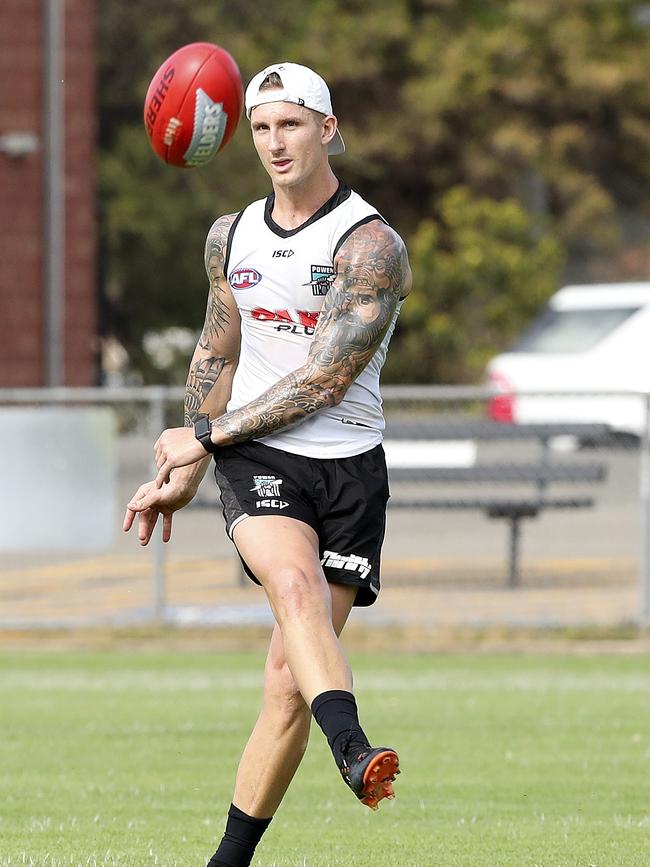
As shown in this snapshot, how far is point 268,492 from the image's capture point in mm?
5473

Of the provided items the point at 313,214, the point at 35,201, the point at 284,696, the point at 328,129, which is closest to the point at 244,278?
the point at 313,214

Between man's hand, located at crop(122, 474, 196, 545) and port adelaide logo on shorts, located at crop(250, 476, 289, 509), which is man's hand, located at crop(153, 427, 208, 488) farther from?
port adelaide logo on shorts, located at crop(250, 476, 289, 509)

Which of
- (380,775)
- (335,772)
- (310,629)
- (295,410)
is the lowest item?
(335,772)

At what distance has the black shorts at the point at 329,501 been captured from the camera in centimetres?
546

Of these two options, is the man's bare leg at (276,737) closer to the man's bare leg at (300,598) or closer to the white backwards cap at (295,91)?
the man's bare leg at (300,598)

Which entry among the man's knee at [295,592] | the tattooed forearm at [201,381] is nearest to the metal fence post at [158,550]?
the tattooed forearm at [201,381]

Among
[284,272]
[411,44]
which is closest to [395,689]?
[284,272]

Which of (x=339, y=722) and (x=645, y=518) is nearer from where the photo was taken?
(x=339, y=722)

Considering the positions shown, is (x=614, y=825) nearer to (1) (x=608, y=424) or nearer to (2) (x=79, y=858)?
(2) (x=79, y=858)

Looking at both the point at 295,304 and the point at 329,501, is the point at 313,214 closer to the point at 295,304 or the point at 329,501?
the point at 295,304

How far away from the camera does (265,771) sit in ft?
17.9

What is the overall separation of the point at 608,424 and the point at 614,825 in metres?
6.89

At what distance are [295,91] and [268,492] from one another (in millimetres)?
1157

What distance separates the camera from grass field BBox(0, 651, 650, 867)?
649cm
